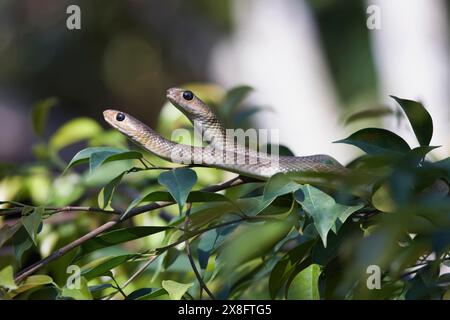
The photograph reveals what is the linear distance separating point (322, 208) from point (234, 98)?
3.29 feet

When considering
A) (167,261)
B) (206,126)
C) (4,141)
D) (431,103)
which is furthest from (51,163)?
(4,141)

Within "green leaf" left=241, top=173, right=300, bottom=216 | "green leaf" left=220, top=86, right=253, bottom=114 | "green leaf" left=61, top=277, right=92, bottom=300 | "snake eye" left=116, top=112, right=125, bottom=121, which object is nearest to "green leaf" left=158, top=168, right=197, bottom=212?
"green leaf" left=241, top=173, right=300, bottom=216

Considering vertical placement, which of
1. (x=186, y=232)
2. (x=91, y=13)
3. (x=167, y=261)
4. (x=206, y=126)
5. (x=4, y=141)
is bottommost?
(x=4, y=141)

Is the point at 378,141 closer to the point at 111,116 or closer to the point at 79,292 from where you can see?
the point at 79,292

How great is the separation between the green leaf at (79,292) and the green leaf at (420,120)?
24.2 inches

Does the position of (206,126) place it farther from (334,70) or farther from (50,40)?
(334,70)

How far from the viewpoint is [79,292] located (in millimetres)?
1161

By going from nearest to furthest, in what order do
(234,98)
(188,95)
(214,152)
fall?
(214,152) → (188,95) → (234,98)

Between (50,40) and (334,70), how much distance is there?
4.48 metres

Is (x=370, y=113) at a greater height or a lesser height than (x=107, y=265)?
greater

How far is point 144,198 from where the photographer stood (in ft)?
3.86

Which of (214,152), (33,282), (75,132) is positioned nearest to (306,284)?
(214,152)

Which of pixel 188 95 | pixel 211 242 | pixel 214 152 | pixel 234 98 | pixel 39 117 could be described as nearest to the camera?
pixel 211 242
